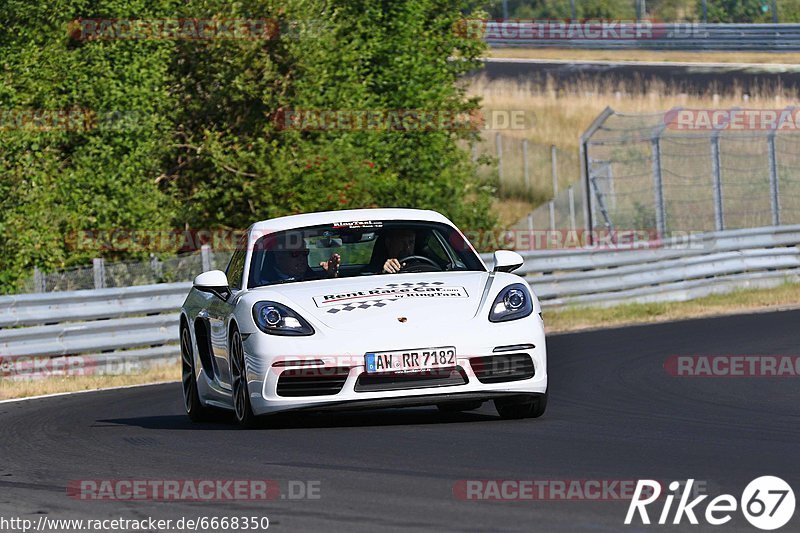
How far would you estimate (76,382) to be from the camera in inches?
637

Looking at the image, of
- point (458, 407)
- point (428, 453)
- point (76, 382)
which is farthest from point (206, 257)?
point (428, 453)

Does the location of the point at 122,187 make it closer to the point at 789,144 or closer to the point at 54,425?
the point at 54,425

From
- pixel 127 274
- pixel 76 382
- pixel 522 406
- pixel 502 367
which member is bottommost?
pixel 76 382

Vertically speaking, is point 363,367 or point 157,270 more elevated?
point 363,367

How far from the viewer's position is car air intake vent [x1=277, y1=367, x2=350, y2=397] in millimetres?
8922

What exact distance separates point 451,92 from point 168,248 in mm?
8705

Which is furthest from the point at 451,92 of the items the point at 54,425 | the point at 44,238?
the point at 54,425

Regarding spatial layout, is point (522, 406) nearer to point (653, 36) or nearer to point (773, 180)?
point (773, 180)

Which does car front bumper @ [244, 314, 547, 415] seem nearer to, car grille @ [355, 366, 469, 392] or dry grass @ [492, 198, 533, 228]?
car grille @ [355, 366, 469, 392]

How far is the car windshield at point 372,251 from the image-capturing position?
10078mm

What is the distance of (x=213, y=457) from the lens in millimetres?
8164

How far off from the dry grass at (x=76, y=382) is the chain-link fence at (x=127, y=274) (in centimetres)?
197

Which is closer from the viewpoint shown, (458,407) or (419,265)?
(419,265)

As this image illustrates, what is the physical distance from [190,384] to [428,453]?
372 centimetres
